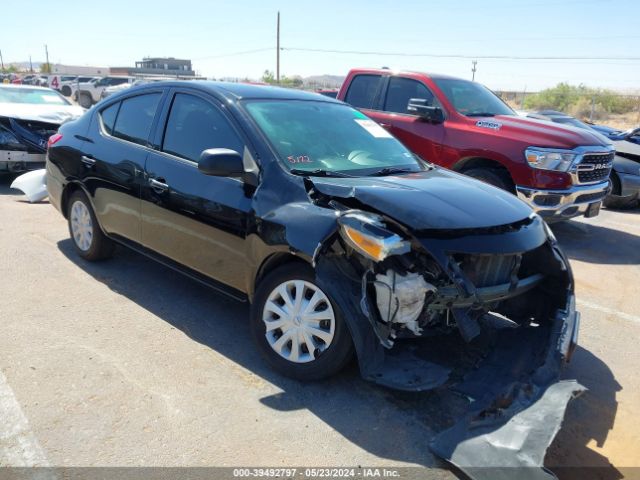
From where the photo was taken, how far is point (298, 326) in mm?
3193

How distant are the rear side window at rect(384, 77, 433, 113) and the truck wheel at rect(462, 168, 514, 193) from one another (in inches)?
A: 50.5

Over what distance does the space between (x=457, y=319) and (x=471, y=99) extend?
537cm

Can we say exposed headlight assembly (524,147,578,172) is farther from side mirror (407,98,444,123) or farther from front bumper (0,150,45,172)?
front bumper (0,150,45,172)

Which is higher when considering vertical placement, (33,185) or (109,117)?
(109,117)

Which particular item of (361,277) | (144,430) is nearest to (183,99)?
(361,277)

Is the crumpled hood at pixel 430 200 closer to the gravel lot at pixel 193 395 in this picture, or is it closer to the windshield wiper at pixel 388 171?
the windshield wiper at pixel 388 171

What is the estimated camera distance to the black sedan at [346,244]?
289 cm

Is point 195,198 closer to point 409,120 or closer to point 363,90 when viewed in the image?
point 409,120

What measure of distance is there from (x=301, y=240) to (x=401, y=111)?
500 centimetres

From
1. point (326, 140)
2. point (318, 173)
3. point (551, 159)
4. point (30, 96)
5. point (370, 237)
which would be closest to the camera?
point (370, 237)

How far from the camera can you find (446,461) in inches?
103

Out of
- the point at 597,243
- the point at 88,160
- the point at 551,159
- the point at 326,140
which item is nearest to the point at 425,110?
Answer: the point at 551,159

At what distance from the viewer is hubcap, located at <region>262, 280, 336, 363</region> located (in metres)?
3.11

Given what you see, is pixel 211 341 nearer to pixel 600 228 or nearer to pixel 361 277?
pixel 361 277
